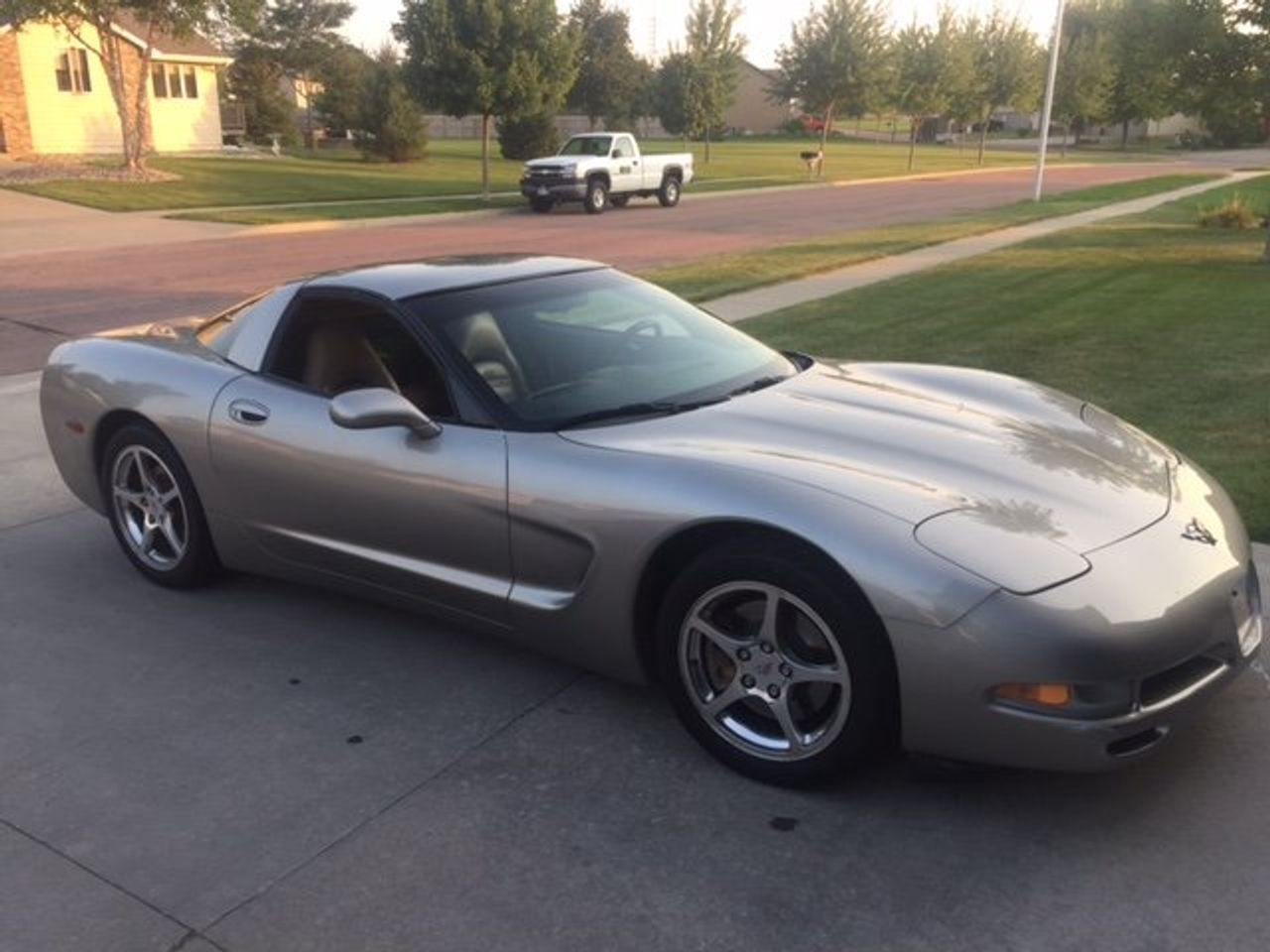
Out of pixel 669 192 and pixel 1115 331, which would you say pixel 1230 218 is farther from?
pixel 669 192

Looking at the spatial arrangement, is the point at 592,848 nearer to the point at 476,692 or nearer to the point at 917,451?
the point at 476,692

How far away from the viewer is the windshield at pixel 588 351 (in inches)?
147

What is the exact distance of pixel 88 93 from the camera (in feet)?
130

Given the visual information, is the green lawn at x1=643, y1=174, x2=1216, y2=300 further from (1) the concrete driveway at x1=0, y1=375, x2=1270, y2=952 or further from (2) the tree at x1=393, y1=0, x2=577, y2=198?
(2) the tree at x1=393, y1=0, x2=577, y2=198

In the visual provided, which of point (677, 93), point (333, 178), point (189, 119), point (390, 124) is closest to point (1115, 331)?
point (333, 178)

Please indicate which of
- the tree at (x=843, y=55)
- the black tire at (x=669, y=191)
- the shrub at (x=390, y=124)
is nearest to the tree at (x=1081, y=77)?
the tree at (x=843, y=55)

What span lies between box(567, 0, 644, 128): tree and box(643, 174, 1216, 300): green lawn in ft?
128

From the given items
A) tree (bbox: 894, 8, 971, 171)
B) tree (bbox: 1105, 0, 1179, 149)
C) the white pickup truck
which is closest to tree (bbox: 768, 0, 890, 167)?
tree (bbox: 894, 8, 971, 171)

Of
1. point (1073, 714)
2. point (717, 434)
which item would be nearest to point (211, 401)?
point (717, 434)

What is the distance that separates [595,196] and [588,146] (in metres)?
2.15

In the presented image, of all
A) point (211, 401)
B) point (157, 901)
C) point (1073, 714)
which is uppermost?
point (211, 401)

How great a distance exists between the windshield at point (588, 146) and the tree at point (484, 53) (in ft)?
6.01

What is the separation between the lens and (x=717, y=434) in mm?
3479

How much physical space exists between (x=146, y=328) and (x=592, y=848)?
3.44 m
